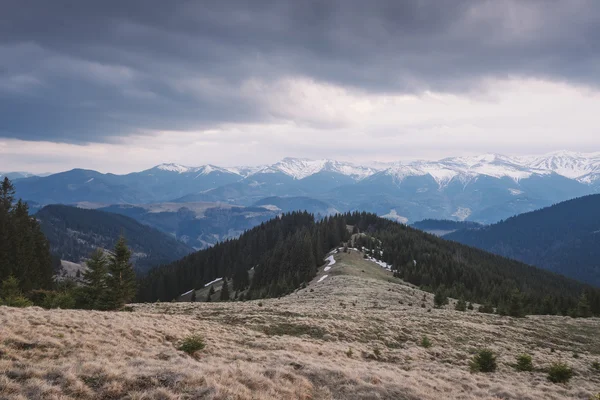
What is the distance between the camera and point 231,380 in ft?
44.2

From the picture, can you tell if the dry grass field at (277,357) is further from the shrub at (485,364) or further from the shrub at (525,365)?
the shrub at (525,365)

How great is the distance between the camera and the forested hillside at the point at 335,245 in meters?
79.4

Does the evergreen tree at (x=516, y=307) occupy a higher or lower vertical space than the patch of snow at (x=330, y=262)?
higher

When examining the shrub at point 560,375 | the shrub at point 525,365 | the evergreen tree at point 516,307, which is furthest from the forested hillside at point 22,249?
the evergreen tree at point 516,307

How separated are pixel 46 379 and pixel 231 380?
660 centimetres

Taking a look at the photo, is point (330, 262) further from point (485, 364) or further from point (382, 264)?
point (485, 364)

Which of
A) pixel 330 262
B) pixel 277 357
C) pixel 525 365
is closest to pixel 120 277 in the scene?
pixel 277 357

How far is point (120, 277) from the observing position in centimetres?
3759

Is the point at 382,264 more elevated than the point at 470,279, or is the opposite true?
the point at 382,264

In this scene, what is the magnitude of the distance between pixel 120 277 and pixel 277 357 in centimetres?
2636

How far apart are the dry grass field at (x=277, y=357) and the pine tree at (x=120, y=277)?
528 cm

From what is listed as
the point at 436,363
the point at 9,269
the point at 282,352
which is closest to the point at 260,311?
the point at 282,352

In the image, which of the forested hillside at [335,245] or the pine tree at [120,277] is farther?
the forested hillside at [335,245]

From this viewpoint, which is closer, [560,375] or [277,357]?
[277,357]
